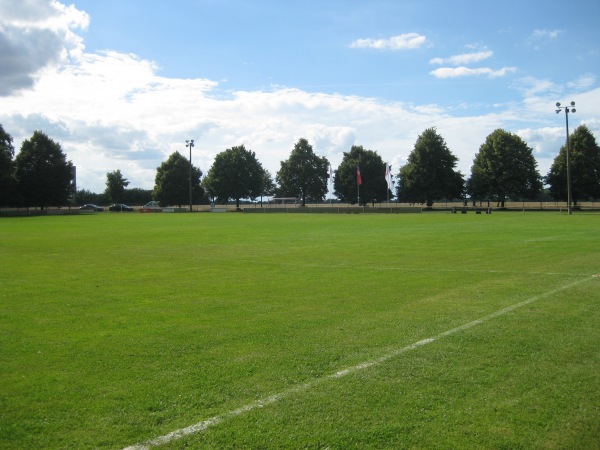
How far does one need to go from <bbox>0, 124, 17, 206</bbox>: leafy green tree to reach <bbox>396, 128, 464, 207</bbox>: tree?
61392 mm

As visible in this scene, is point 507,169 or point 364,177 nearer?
point 507,169

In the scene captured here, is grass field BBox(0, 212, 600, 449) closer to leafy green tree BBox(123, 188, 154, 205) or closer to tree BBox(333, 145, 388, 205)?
tree BBox(333, 145, 388, 205)

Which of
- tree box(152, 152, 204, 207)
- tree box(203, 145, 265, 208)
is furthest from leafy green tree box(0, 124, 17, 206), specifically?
tree box(203, 145, 265, 208)

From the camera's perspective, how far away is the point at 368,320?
7789mm

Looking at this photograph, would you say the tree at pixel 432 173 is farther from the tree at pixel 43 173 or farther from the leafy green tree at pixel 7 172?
the leafy green tree at pixel 7 172

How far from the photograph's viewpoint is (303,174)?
374 feet

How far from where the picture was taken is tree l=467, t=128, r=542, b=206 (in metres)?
83.6

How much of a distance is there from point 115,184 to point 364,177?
5869 centimetres

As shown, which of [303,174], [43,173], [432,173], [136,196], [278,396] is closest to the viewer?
[278,396]

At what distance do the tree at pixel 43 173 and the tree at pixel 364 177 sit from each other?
5073 centimetres

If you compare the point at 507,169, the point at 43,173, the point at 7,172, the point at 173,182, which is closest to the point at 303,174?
the point at 173,182

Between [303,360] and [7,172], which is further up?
[7,172]

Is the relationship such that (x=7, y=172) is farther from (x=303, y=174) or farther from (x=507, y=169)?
(x=507, y=169)

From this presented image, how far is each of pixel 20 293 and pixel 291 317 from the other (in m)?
5.96
